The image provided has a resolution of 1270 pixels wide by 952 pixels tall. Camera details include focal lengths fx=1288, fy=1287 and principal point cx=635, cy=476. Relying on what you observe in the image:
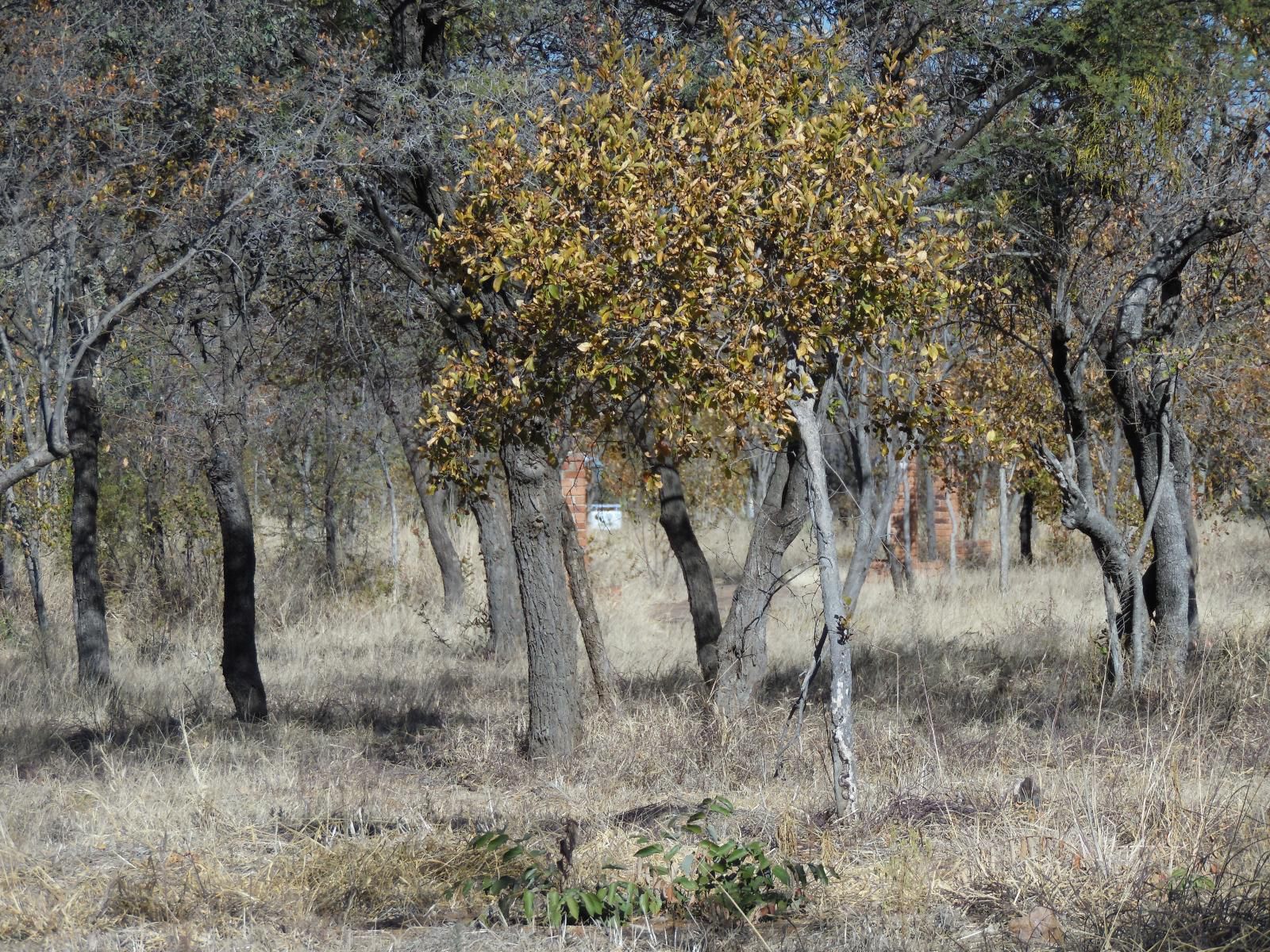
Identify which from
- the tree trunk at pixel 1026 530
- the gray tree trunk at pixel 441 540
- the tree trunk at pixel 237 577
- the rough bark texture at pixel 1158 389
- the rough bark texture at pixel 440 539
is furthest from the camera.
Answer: the tree trunk at pixel 1026 530

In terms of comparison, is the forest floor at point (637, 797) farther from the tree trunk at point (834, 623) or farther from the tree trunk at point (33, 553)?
the tree trunk at point (33, 553)

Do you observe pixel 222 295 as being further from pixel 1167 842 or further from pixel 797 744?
pixel 1167 842

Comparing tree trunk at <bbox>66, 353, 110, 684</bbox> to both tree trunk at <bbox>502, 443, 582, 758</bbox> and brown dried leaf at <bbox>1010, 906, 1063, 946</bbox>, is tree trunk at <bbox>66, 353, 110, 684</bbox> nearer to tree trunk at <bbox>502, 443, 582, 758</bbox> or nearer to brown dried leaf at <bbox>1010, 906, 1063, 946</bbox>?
tree trunk at <bbox>502, 443, 582, 758</bbox>

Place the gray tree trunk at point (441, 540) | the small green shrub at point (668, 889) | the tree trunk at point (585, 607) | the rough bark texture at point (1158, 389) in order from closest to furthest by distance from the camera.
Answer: the small green shrub at point (668, 889)
the rough bark texture at point (1158, 389)
the tree trunk at point (585, 607)
the gray tree trunk at point (441, 540)

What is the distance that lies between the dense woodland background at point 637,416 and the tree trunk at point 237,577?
4cm

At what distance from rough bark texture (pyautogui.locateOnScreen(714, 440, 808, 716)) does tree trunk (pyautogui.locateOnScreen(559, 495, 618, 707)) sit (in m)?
0.82


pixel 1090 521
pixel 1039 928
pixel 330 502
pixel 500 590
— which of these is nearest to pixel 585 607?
pixel 1090 521

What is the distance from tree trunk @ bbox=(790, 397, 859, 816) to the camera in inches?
234

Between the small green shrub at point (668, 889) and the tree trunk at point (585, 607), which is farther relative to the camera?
the tree trunk at point (585, 607)

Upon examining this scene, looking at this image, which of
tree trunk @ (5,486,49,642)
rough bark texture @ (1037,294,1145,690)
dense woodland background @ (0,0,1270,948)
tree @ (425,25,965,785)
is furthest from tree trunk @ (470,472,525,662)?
tree @ (425,25,965,785)

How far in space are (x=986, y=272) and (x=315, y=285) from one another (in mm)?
5782

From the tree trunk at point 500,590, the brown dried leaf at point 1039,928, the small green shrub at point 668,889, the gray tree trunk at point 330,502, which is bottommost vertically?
the brown dried leaf at point 1039,928

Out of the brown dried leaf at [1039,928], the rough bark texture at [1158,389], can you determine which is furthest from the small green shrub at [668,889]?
the rough bark texture at [1158,389]

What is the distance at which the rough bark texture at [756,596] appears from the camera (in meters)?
9.34
